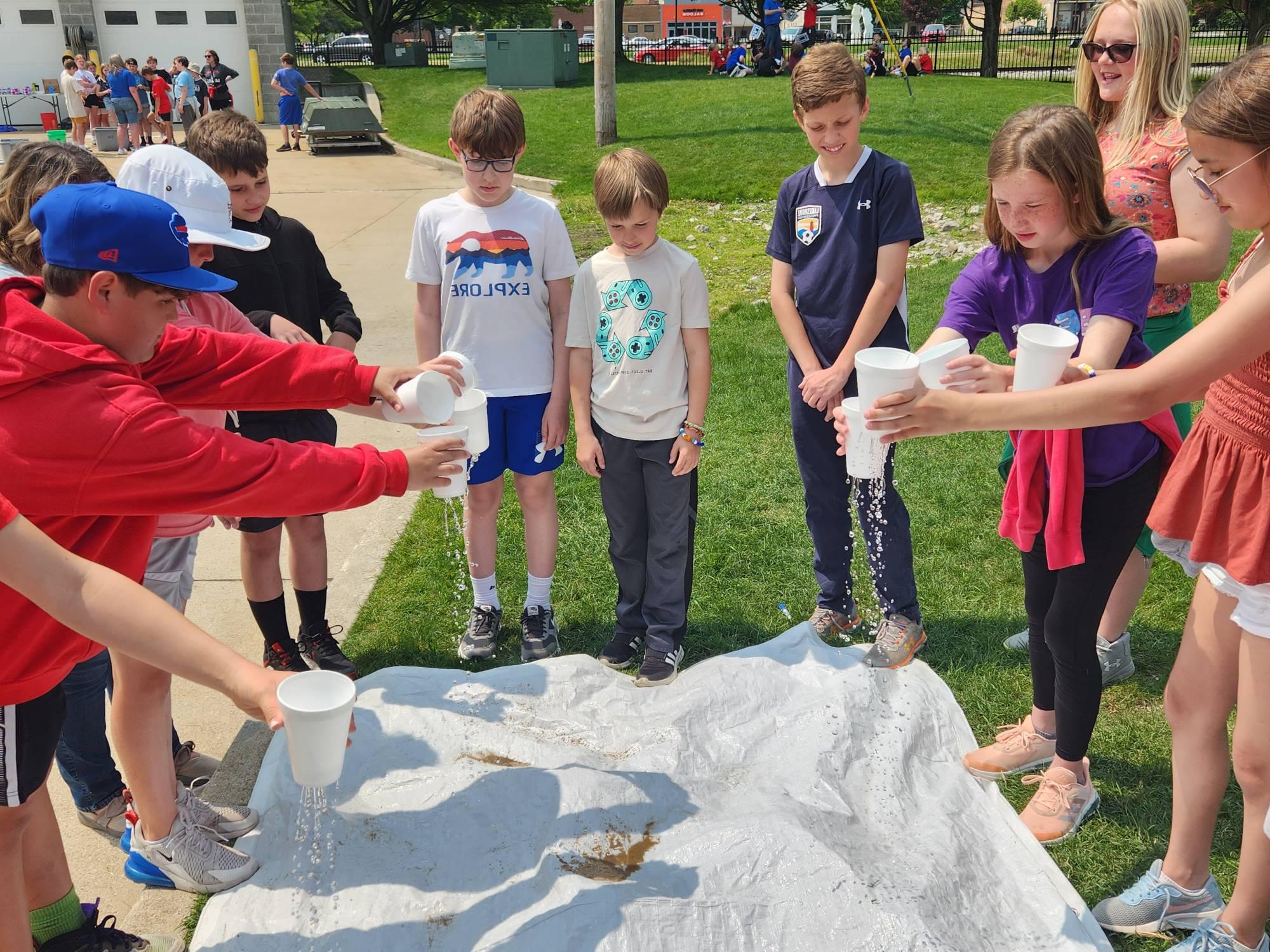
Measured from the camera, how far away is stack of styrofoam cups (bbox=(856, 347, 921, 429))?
7.97ft

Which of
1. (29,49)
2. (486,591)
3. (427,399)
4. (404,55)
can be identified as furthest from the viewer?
(404,55)

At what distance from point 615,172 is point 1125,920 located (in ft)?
9.25

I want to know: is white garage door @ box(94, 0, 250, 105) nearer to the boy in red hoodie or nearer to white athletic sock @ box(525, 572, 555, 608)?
white athletic sock @ box(525, 572, 555, 608)

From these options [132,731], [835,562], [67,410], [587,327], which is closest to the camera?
[67,410]

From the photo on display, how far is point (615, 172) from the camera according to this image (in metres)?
3.56

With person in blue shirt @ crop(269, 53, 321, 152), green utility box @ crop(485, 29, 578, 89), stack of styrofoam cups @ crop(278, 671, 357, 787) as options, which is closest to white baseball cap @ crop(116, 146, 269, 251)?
stack of styrofoam cups @ crop(278, 671, 357, 787)

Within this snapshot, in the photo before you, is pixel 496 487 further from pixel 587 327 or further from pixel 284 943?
pixel 284 943

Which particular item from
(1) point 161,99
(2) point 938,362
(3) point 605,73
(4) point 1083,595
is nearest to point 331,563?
(2) point 938,362

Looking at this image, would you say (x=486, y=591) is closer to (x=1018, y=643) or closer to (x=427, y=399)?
(x=427, y=399)

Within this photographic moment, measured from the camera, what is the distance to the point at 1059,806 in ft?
10.3

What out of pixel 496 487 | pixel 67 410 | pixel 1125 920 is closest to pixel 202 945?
pixel 67 410

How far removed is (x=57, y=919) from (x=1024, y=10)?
85.5 metres

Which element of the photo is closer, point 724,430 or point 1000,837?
point 1000,837

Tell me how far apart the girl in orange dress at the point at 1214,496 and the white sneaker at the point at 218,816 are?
2207mm
